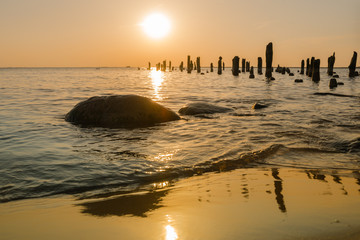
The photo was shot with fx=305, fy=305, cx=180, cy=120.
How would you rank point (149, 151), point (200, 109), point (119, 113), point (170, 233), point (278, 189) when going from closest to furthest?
point (170, 233) → point (278, 189) → point (149, 151) → point (119, 113) → point (200, 109)

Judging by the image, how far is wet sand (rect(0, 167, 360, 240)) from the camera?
2.00 meters

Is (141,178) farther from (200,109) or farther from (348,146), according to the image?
(200,109)

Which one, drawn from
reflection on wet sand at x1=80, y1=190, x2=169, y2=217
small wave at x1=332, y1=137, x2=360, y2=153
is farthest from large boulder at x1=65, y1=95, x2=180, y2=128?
reflection on wet sand at x1=80, y1=190, x2=169, y2=217

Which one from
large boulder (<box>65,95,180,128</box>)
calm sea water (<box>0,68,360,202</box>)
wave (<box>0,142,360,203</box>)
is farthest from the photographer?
large boulder (<box>65,95,180,128</box>)

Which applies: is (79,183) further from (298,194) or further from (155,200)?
(298,194)

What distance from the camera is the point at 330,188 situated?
296 cm

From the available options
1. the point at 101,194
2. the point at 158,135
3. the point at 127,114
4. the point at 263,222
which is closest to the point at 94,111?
the point at 127,114

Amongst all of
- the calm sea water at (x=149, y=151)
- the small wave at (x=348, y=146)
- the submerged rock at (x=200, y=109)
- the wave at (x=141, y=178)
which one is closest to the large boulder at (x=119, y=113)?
the calm sea water at (x=149, y=151)

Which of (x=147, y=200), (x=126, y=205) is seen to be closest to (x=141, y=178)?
(x=147, y=200)

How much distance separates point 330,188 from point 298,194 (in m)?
0.42

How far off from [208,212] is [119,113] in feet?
16.6

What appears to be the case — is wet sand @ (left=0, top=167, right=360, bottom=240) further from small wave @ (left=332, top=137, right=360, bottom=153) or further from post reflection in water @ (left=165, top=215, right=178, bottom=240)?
small wave @ (left=332, top=137, right=360, bottom=153)

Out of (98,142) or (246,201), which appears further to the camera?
(98,142)

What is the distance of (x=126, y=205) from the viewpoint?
2.64 m
